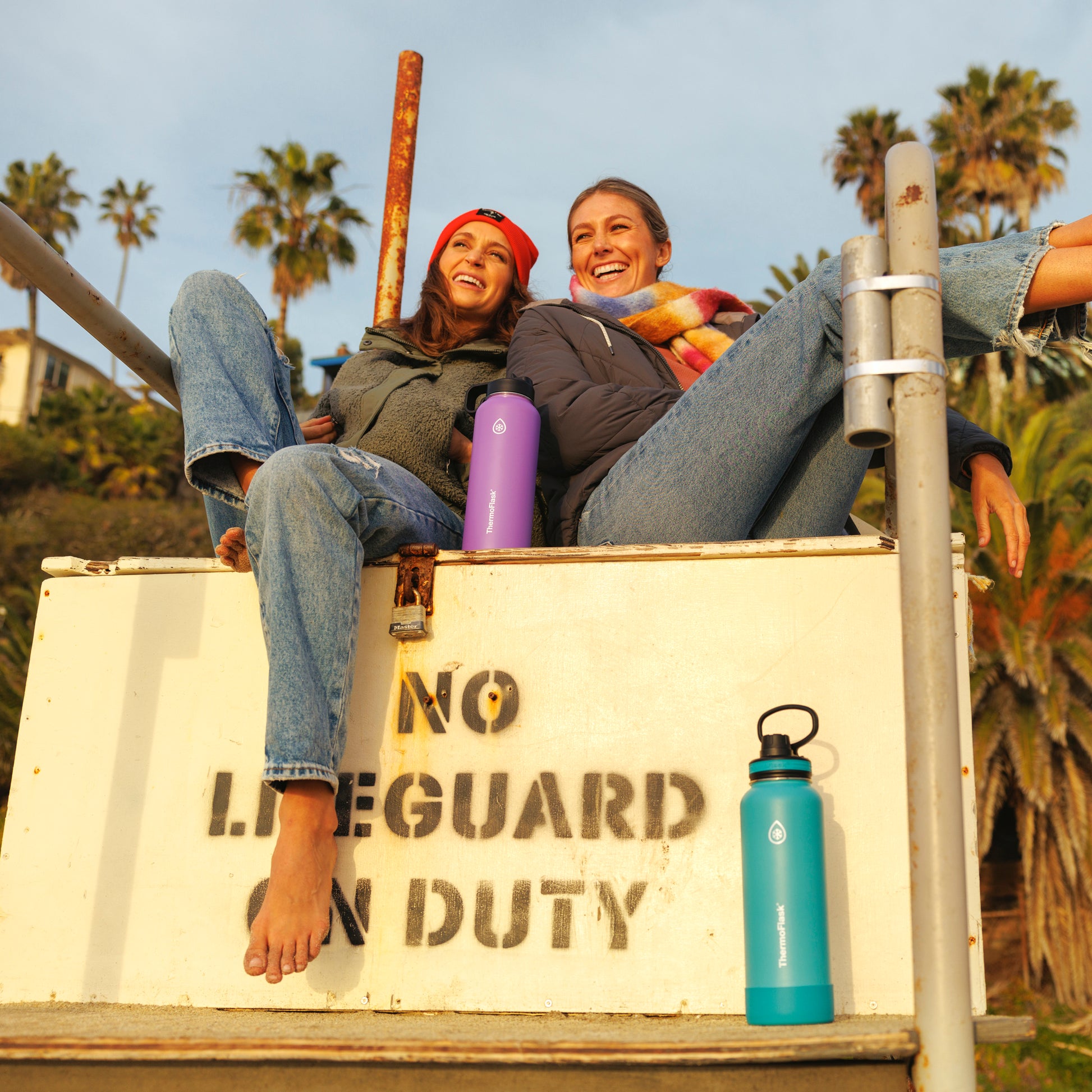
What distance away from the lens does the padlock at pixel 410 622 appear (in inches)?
79.0

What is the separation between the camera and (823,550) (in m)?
1.90

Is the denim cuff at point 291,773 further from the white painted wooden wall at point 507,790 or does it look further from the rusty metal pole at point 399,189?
the rusty metal pole at point 399,189

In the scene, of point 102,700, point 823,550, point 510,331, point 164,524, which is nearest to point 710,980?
point 823,550

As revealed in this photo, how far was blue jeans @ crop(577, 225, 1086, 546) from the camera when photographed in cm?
174

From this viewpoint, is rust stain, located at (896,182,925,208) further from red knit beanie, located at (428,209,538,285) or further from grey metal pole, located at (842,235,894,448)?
red knit beanie, located at (428,209,538,285)

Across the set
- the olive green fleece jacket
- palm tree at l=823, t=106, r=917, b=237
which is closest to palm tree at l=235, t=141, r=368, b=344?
palm tree at l=823, t=106, r=917, b=237

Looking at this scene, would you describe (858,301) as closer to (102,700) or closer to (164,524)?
(102,700)

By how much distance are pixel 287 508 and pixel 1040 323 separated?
138cm

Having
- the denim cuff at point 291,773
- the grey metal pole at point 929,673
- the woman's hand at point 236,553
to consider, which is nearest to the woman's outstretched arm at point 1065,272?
the grey metal pole at point 929,673

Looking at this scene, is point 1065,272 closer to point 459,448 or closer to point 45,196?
point 459,448

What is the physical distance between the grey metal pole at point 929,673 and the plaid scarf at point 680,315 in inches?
66.1

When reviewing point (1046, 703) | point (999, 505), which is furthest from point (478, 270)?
point (1046, 703)

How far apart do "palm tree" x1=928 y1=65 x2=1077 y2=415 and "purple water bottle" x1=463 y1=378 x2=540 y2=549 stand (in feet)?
85.0

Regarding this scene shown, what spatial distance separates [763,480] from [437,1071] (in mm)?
1331
